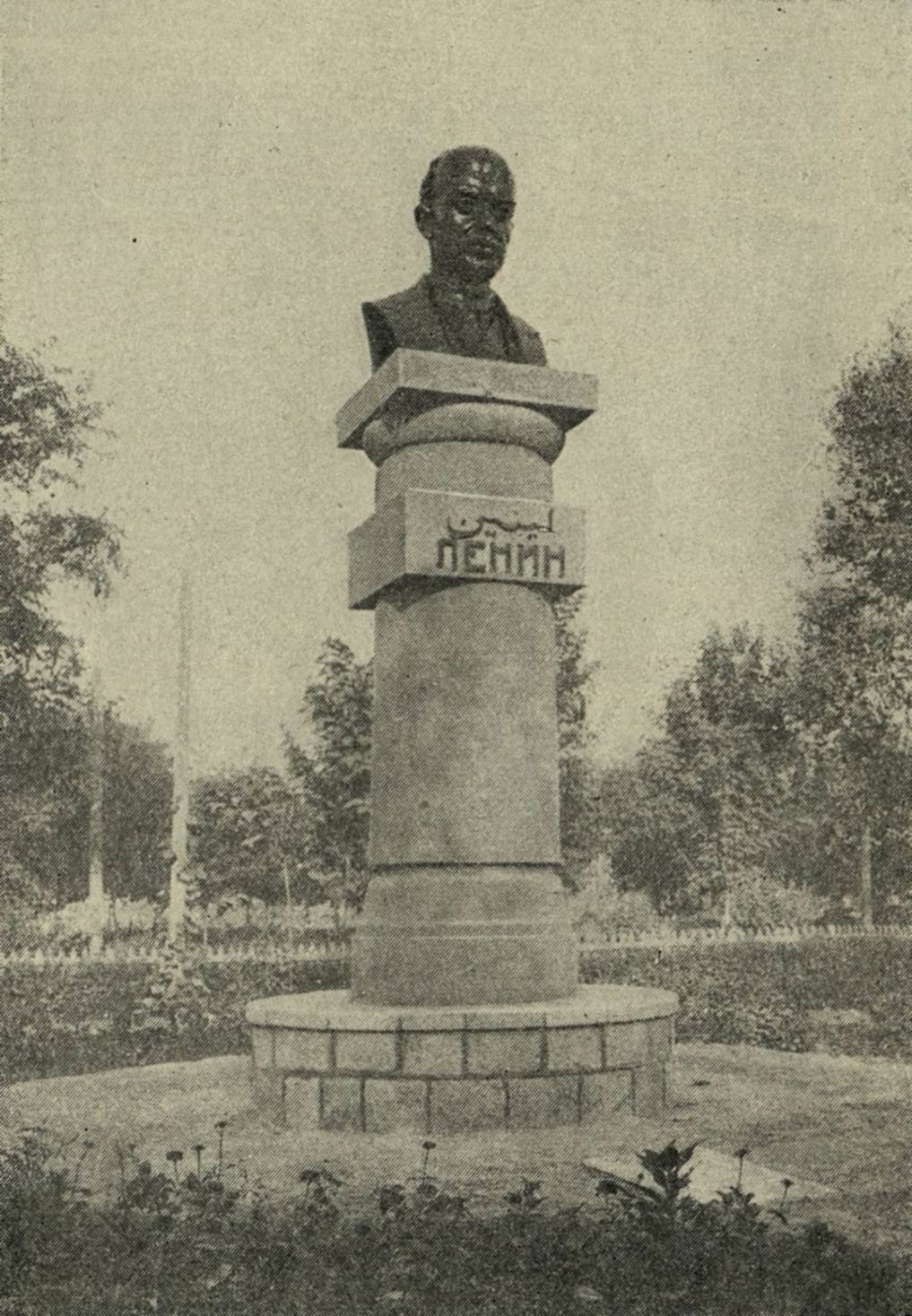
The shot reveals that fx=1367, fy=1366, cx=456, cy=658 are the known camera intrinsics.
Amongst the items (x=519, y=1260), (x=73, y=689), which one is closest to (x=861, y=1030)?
(x=519, y=1260)

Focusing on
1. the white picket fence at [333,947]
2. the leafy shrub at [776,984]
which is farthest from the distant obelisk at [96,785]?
the leafy shrub at [776,984]

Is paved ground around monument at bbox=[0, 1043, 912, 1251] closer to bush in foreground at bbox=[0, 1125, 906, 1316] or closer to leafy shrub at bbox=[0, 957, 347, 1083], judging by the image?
bush in foreground at bbox=[0, 1125, 906, 1316]

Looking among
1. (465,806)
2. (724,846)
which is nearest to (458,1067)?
(465,806)

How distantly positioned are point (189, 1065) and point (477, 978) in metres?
3.35

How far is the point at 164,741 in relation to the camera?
6203 centimetres

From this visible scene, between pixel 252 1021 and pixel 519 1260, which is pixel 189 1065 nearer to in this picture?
pixel 252 1021

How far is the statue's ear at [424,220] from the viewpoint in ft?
29.0

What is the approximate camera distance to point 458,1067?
23.6 ft

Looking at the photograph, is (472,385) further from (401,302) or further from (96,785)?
(96,785)

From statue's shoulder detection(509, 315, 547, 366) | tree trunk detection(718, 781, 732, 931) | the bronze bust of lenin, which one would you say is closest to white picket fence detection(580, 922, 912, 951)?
tree trunk detection(718, 781, 732, 931)

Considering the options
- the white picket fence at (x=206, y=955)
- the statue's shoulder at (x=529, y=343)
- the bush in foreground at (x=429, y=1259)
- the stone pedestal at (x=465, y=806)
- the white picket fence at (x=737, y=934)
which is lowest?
the white picket fence at (x=737, y=934)

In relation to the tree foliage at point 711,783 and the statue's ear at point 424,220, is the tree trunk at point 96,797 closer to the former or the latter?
the statue's ear at point 424,220

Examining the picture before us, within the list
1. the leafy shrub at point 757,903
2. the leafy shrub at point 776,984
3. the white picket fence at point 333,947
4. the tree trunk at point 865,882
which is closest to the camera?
the leafy shrub at point 776,984

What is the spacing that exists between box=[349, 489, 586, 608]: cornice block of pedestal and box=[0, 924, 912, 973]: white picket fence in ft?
31.6
